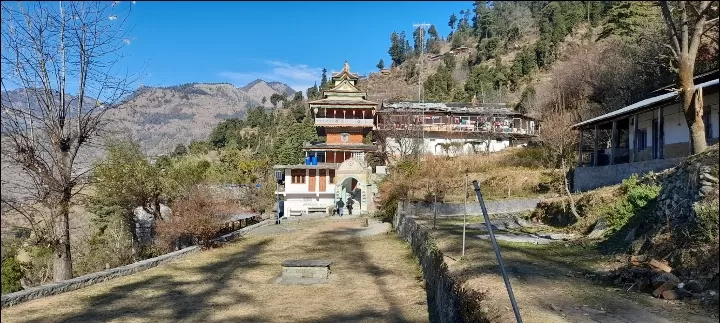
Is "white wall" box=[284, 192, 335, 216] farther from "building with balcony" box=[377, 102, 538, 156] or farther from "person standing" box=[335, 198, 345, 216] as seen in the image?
"building with balcony" box=[377, 102, 538, 156]

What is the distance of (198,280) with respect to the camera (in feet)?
47.8

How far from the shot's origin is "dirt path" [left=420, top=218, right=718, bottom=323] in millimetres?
6555

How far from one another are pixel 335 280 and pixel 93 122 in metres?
7.92

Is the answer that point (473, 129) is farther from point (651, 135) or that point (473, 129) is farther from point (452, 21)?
point (452, 21)

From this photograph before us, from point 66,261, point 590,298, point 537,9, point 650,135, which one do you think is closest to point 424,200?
point 650,135

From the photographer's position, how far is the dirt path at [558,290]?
6555 mm

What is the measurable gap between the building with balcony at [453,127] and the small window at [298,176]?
8756mm

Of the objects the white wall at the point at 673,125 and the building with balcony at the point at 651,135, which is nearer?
the building with balcony at the point at 651,135

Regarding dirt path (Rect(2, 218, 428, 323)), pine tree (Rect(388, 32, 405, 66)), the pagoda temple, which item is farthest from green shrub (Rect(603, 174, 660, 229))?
pine tree (Rect(388, 32, 405, 66))

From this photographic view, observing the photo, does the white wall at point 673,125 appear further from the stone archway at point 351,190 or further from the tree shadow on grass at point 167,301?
the stone archway at point 351,190

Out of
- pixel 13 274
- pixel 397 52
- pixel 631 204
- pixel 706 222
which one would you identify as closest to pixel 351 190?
pixel 13 274

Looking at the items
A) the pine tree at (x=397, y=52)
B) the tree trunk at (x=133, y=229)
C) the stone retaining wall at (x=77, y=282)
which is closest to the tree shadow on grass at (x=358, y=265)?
the stone retaining wall at (x=77, y=282)

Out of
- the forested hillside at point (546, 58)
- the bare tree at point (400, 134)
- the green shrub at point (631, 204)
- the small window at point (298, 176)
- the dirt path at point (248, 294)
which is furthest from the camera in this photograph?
the bare tree at point (400, 134)

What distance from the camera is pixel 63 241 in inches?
525
